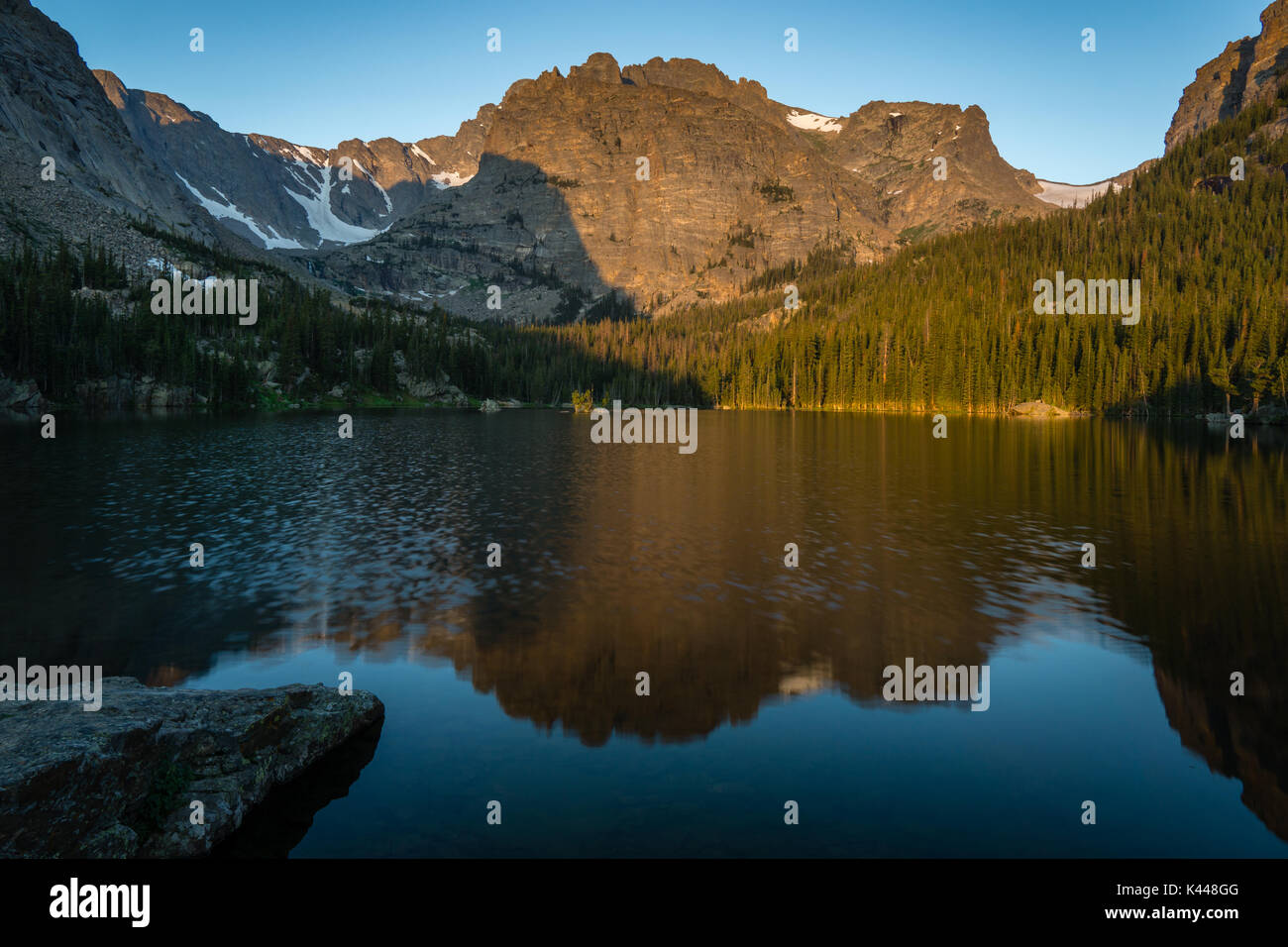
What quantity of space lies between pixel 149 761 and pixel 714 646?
42.7ft

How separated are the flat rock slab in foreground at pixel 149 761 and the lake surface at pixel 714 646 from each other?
82 cm

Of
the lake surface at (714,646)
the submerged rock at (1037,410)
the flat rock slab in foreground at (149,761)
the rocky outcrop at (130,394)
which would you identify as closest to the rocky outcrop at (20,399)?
the rocky outcrop at (130,394)

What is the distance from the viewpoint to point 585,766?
1270 centimetres

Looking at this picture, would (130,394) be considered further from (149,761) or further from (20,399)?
(149,761)

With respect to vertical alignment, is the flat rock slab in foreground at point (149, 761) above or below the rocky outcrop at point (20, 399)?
below

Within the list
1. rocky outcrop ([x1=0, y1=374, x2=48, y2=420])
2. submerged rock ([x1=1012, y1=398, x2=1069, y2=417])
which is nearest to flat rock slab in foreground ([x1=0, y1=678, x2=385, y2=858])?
rocky outcrop ([x1=0, y1=374, x2=48, y2=420])

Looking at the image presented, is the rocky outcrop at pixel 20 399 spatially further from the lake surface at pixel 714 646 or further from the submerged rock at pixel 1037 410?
the submerged rock at pixel 1037 410

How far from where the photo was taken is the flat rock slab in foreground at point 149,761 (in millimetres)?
8570

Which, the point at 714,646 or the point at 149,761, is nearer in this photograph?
the point at 149,761

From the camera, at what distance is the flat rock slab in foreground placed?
28.1 ft

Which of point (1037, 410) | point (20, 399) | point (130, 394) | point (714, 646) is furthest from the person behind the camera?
point (1037, 410)

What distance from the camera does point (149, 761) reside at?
10.3m

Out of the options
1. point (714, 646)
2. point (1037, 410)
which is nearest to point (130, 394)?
point (714, 646)
